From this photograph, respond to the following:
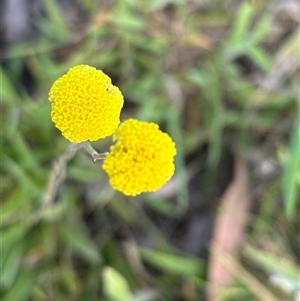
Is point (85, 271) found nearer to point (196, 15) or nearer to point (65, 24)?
point (65, 24)

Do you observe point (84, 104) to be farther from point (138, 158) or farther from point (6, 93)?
point (6, 93)

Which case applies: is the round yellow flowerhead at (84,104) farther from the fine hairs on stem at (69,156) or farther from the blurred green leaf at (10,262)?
the blurred green leaf at (10,262)

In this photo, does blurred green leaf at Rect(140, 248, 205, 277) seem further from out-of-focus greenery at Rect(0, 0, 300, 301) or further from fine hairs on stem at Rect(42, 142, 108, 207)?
fine hairs on stem at Rect(42, 142, 108, 207)

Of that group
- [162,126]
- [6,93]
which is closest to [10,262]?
[6,93]

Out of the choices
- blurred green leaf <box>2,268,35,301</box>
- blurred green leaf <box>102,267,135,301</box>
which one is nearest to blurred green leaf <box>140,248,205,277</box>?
blurred green leaf <box>102,267,135,301</box>

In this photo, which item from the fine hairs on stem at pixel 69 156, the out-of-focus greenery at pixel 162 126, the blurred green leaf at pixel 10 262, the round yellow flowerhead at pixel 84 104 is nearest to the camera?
the round yellow flowerhead at pixel 84 104

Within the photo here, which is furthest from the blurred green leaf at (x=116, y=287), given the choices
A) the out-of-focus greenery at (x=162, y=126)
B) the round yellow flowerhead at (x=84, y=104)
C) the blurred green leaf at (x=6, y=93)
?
the round yellow flowerhead at (x=84, y=104)

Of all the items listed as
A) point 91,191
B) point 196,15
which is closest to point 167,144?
point 91,191
